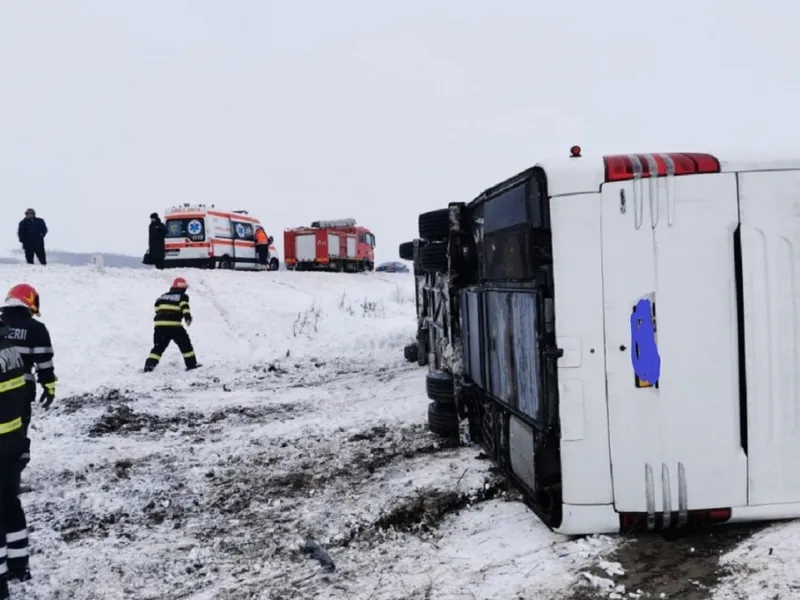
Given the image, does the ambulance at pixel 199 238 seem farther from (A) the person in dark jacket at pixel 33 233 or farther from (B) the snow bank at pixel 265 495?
(B) the snow bank at pixel 265 495

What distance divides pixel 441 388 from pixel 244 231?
20.7 meters

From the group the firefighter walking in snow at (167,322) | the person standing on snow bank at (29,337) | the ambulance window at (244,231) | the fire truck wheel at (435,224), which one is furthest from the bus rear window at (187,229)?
the fire truck wheel at (435,224)

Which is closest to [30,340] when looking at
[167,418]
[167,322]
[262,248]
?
[167,418]

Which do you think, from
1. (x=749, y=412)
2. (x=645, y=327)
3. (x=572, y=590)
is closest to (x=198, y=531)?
(x=572, y=590)

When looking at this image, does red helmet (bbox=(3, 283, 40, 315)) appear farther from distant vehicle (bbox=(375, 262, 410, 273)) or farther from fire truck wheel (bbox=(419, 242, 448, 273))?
distant vehicle (bbox=(375, 262, 410, 273))

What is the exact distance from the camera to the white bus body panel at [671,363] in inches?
141

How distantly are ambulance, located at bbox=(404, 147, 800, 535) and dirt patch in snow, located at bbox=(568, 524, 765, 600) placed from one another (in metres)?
0.10

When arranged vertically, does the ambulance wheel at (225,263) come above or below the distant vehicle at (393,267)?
below

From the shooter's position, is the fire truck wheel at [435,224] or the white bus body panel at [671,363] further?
the fire truck wheel at [435,224]

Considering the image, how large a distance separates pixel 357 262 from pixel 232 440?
2569cm

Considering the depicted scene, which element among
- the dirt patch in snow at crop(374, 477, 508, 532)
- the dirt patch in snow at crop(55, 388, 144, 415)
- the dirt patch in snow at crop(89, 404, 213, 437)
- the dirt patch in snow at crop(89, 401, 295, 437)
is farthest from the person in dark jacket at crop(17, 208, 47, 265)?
the dirt patch in snow at crop(374, 477, 508, 532)

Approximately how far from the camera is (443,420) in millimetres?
6258

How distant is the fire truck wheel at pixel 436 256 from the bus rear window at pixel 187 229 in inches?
729

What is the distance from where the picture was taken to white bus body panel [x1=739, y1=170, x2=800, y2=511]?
3.55 metres
